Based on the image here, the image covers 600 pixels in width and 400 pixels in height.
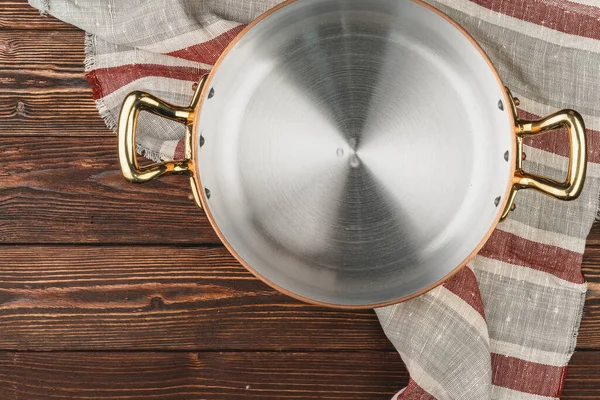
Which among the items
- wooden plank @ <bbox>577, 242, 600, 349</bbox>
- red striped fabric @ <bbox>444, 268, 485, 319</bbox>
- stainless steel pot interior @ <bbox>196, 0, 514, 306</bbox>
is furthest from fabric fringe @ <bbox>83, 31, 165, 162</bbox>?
wooden plank @ <bbox>577, 242, 600, 349</bbox>

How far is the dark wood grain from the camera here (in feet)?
2.23

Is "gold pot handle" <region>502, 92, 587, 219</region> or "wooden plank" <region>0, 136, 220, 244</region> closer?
"gold pot handle" <region>502, 92, 587, 219</region>

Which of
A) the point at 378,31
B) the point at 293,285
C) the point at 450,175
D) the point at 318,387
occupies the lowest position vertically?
the point at 318,387

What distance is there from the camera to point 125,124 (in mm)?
495

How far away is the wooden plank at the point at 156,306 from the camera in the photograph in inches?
26.6

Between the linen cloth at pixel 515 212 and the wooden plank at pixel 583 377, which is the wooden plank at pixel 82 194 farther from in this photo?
the wooden plank at pixel 583 377

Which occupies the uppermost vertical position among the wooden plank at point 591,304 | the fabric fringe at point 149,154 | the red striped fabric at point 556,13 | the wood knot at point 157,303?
the red striped fabric at point 556,13

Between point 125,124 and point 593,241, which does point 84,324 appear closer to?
point 125,124

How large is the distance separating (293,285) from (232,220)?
8 cm

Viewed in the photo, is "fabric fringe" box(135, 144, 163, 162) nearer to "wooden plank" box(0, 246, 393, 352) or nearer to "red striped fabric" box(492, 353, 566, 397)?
"wooden plank" box(0, 246, 393, 352)

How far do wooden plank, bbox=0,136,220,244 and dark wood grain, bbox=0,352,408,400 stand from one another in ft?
0.44

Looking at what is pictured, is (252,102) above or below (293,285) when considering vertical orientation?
above

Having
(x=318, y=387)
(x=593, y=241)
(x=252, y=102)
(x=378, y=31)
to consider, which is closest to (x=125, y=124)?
(x=252, y=102)

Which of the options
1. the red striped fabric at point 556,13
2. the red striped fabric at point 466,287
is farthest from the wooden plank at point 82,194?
the red striped fabric at point 556,13
